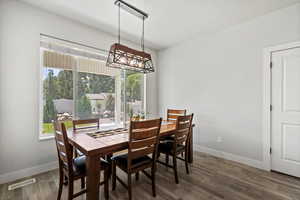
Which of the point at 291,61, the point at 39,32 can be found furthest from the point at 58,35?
the point at 291,61

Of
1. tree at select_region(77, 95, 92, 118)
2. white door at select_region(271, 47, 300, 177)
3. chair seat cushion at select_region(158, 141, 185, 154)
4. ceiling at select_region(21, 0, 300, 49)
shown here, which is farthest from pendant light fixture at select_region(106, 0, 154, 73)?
white door at select_region(271, 47, 300, 177)

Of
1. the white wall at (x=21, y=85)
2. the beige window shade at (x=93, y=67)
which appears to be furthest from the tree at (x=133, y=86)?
the white wall at (x=21, y=85)

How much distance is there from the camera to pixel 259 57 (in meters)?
2.61

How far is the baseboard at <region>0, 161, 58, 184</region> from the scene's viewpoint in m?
2.11

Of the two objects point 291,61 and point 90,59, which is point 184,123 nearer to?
point 291,61

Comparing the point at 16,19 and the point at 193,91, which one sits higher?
the point at 16,19

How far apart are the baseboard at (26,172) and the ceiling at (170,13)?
105 inches

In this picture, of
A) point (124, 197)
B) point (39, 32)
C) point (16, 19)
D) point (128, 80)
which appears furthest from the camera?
Answer: point (128, 80)

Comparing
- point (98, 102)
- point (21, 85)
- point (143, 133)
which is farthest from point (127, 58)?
point (21, 85)

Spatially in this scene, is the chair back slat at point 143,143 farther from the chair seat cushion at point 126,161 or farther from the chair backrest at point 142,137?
the chair seat cushion at point 126,161

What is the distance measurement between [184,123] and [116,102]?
1979 mm

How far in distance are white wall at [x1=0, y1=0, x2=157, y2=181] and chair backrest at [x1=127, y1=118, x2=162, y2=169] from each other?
179 cm

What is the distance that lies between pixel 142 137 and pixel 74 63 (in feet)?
7.25

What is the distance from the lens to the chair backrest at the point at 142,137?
5.29 ft
